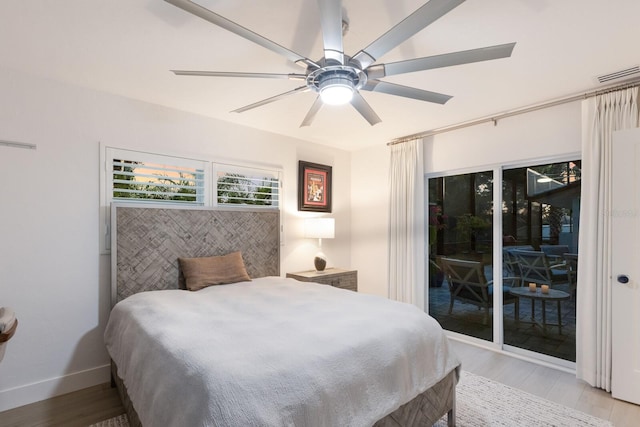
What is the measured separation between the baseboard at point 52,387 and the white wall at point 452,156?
332 cm

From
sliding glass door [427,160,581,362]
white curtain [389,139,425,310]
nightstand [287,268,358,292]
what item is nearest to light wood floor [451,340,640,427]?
sliding glass door [427,160,581,362]

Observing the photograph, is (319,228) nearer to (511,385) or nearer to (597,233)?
(511,385)

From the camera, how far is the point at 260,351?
5.05ft

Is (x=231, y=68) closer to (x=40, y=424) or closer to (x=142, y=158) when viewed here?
(x=142, y=158)

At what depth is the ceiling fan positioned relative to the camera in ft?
4.42

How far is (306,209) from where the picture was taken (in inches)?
176

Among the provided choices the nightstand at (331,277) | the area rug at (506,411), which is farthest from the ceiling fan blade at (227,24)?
the nightstand at (331,277)

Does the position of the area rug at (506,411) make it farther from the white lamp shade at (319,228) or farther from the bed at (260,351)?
the white lamp shade at (319,228)

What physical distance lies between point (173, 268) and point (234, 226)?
0.76 m

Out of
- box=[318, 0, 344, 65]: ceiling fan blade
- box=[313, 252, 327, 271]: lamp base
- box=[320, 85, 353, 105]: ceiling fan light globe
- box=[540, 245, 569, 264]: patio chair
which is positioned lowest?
box=[313, 252, 327, 271]: lamp base

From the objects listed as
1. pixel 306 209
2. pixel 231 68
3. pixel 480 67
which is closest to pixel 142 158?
pixel 231 68

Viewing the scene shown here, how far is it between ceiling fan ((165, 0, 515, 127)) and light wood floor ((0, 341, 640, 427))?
2.50 m

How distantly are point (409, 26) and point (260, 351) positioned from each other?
1614mm

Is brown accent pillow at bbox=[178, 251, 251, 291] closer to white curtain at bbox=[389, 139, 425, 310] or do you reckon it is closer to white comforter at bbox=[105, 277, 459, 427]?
white comforter at bbox=[105, 277, 459, 427]
